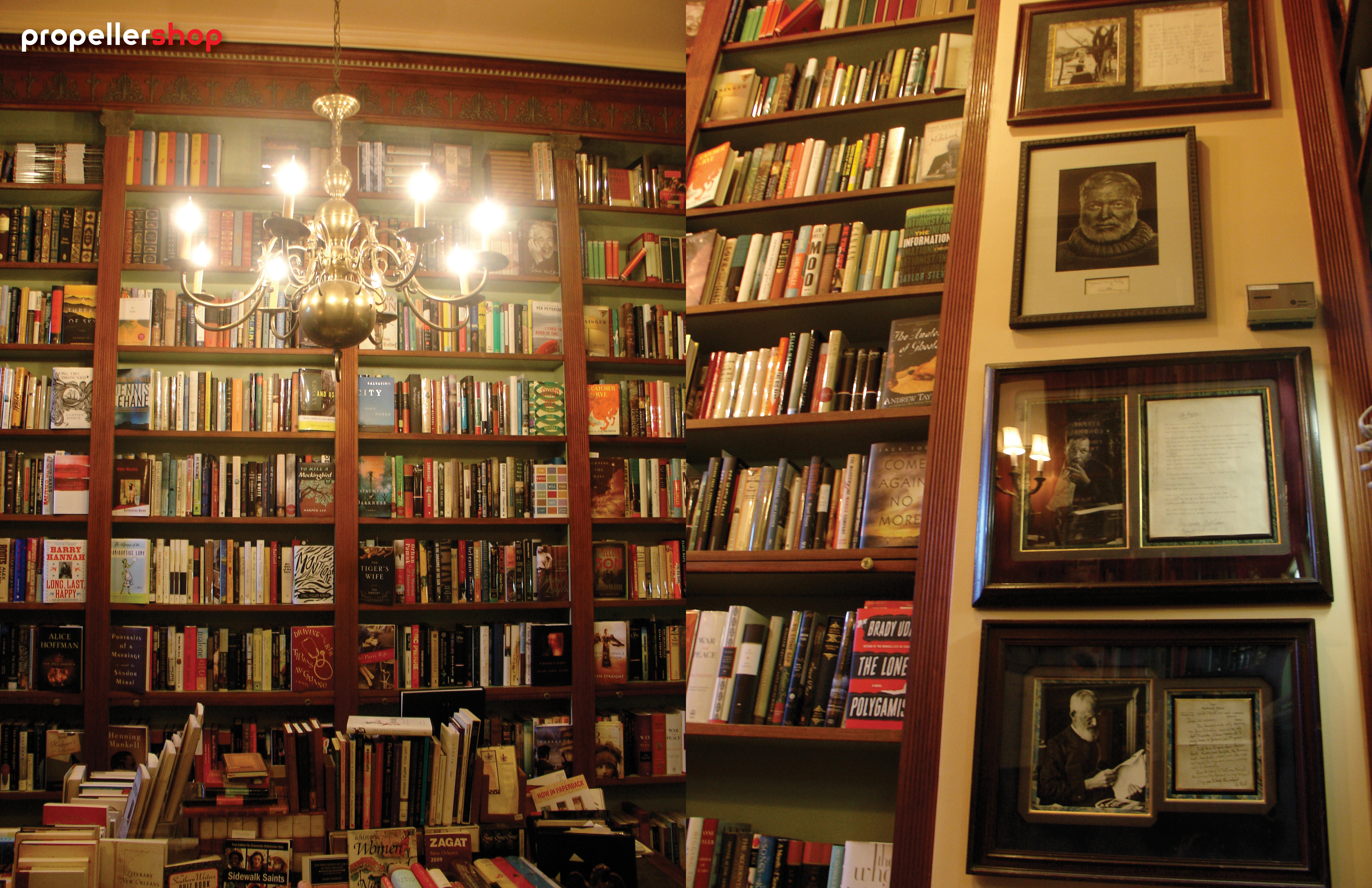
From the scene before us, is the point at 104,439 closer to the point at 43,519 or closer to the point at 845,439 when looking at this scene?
the point at 43,519

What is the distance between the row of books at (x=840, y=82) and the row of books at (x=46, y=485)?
2622 mm

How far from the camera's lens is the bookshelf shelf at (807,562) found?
191cm

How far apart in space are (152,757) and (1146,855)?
2136 millimetres

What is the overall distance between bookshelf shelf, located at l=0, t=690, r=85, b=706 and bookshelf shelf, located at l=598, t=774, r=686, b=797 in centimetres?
182

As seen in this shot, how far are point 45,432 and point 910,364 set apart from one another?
307cm

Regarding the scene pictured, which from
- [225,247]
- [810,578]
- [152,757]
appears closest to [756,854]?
[810,578]

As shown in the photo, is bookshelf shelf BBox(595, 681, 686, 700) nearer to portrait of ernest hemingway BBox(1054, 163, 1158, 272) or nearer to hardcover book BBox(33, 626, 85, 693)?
hardcover book BBox(33, 626, 85, 693)

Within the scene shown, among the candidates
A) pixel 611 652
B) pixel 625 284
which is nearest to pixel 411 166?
pixel 625 284

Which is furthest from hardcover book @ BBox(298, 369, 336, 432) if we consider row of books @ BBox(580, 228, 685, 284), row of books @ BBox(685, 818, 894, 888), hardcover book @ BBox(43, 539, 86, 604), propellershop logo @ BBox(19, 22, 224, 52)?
row of books @ BBox(685, 818, 894, 888)

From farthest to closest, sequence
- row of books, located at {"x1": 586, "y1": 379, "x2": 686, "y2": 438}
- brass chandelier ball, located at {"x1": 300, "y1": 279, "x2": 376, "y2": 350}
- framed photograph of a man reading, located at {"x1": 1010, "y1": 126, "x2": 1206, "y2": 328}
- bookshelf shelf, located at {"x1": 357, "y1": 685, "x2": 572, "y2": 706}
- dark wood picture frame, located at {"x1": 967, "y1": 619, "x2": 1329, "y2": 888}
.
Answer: row of books, located at {"x1": 586, "y1": 379, "x2": 686, "y2": 438}, bookshelf shelf, located at {"x1": 357, "y1": 685, "x2": 572, "y2": 706}, brass chandelier ball, located at {"x1": 300, "y1": 279, "x2": 376, "y2": 350}, framed photograph of a man reading, located at {"x1": 1010, "y1": 126, "x2": 1206, "y2": 328}, dark wood picture frame, located at {"x1": 967, "y1": 619, "x2": 1329, "y2": 888}

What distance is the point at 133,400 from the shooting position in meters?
3.57

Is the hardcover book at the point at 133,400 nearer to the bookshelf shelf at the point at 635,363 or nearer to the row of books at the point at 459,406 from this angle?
the row of books at the point at 459,406

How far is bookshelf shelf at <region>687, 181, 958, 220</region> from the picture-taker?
6.99ft

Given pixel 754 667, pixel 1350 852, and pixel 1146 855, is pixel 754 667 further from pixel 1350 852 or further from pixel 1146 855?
pixel 1350 852
